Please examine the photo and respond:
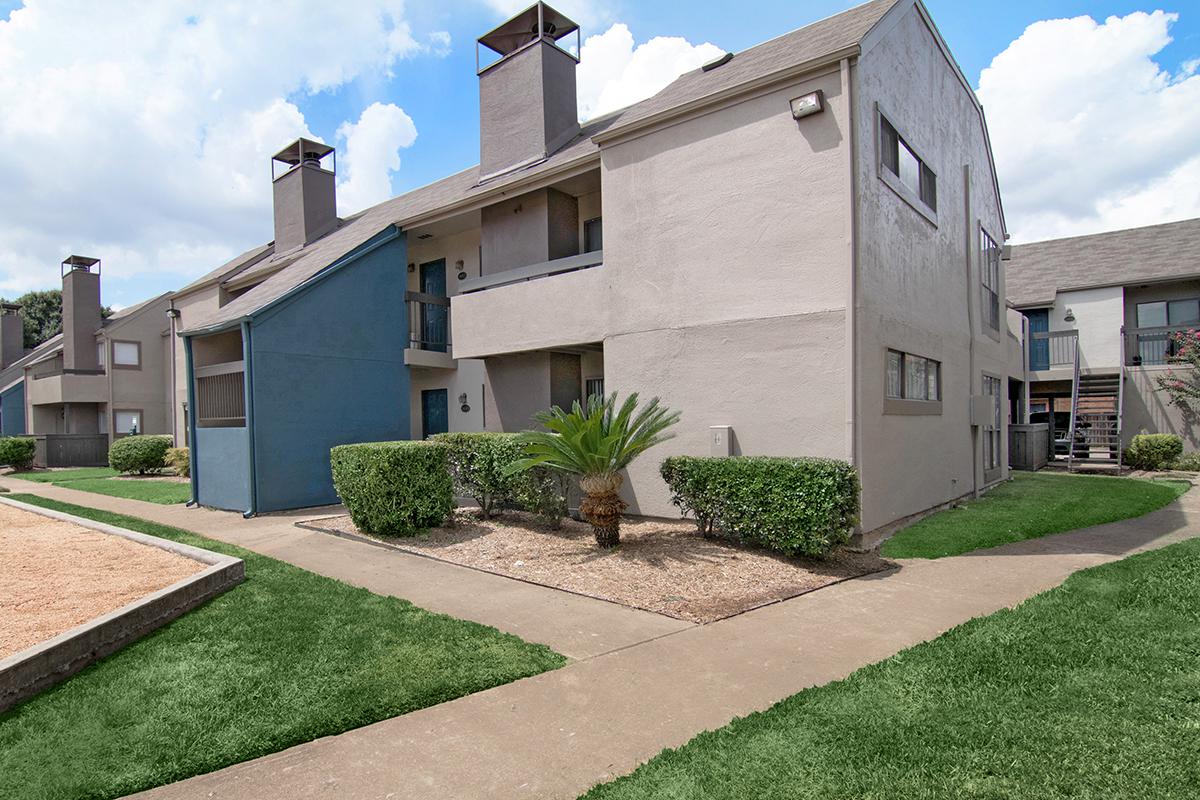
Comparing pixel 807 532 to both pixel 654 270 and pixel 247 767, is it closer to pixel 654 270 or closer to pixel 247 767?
pixel 654 270

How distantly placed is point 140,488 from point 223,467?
605cm

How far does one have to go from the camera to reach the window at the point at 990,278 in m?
15.1

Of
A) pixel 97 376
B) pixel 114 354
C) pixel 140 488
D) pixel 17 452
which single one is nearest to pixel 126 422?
pixel 97 376

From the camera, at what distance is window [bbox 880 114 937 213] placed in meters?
9.87

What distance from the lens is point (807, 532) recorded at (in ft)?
24.8

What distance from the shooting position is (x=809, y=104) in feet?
28.5

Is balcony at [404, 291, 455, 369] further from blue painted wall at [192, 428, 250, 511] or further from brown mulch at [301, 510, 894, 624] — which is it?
brown mulch at [301, 510, 894, 624]

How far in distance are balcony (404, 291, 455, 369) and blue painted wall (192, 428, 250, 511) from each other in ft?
12.8

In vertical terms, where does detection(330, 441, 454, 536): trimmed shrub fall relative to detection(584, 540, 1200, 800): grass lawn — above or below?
above

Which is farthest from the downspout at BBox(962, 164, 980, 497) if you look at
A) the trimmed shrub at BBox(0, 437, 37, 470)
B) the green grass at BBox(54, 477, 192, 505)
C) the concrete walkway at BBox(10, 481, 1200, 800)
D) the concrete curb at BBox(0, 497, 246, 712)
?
the trimmed shrub at BBox(0, 437, 37, 470)

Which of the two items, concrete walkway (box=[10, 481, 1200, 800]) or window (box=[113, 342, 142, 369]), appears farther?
window (box=[113, 342, 142, 369])

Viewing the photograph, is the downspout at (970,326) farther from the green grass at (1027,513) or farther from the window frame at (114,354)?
the window frame at (114,354)

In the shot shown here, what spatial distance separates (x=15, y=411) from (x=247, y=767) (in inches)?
1655

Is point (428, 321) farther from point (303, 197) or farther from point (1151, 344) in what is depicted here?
point (1151, 344)
